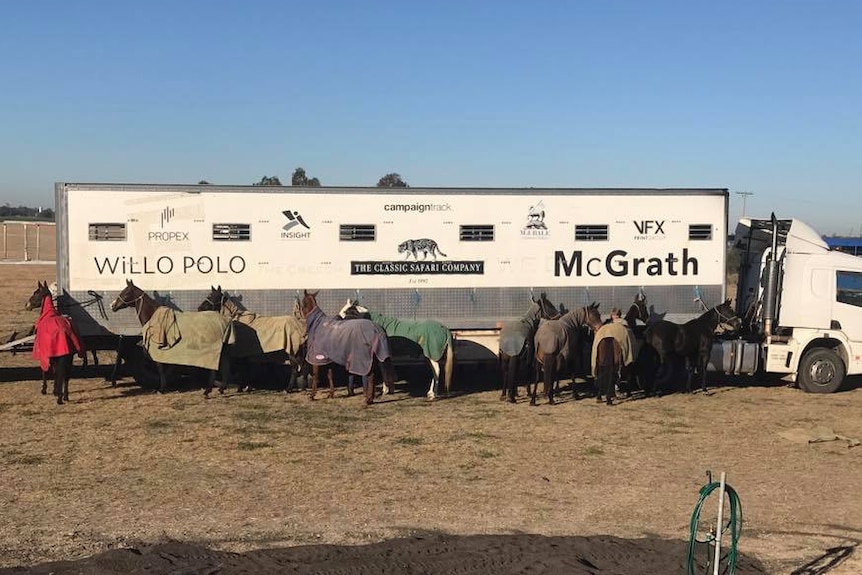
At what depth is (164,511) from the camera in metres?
8.13

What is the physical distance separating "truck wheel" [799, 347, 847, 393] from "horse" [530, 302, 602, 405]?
4.11 metres

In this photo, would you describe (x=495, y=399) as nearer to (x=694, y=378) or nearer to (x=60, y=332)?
(x=694, y=378)

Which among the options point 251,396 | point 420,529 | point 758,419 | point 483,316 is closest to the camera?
point 420,529

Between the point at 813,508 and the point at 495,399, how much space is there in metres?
6.65

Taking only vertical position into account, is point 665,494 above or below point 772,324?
below

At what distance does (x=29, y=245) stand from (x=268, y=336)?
5032cm

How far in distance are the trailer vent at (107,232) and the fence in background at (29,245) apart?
3408 centimetres

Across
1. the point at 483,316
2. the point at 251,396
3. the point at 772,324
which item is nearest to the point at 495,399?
the point at 483,316

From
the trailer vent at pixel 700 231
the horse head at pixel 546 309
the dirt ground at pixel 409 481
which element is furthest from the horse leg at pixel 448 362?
the trailer vent at pixel 700 231

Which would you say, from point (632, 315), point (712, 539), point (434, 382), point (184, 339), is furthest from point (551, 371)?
point (712, 539)

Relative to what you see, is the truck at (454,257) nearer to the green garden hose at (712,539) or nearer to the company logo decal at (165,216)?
the company logo decal at (165,216)

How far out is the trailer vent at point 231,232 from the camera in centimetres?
1484

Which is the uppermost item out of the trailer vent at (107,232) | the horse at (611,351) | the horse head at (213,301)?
the trailer vent at (107,232)

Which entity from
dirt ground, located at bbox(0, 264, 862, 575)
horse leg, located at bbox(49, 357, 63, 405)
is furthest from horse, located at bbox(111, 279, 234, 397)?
horse leg, located at bbox(49, 357, 63, 405)
